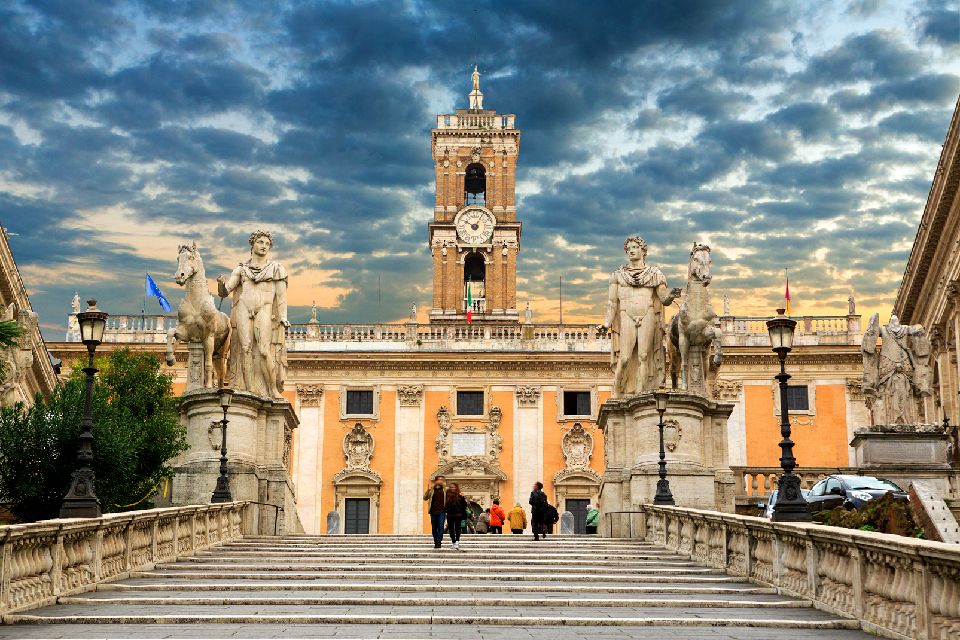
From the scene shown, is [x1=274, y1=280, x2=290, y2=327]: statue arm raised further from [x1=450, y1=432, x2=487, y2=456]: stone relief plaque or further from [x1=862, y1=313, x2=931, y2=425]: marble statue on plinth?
[x1=450, y1=432, x2=487, y2=456]: stone relief plaque

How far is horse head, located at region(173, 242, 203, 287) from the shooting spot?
24.3 metres

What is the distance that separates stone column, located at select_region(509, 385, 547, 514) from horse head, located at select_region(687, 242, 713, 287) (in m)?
32.6

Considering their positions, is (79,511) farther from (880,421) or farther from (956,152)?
(956,152)

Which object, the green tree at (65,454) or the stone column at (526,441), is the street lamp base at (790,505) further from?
the stone column at (526,441)

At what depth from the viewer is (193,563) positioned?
16922 mm

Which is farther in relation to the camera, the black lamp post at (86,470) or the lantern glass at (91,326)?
the lantern glass at (91,326)

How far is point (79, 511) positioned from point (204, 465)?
891 cm

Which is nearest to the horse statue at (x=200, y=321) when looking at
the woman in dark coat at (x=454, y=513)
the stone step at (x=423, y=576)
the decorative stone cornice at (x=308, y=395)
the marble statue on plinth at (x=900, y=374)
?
the woman in dark coat at (x=454, y=513)

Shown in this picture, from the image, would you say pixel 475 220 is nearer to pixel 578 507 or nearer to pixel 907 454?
pixel 578 507

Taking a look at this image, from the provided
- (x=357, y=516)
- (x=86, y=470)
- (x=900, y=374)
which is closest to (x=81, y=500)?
(x=86, y=470)

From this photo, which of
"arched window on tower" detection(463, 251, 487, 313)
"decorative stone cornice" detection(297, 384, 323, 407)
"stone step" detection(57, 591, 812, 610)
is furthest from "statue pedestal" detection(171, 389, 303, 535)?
"arched window on tower" detection(463, 251, 487, 313)

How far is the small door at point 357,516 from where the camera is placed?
55.4 m

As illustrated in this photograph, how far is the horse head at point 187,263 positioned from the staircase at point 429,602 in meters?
7.72

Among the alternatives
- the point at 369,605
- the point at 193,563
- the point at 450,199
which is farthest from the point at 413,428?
the point at 369,605
